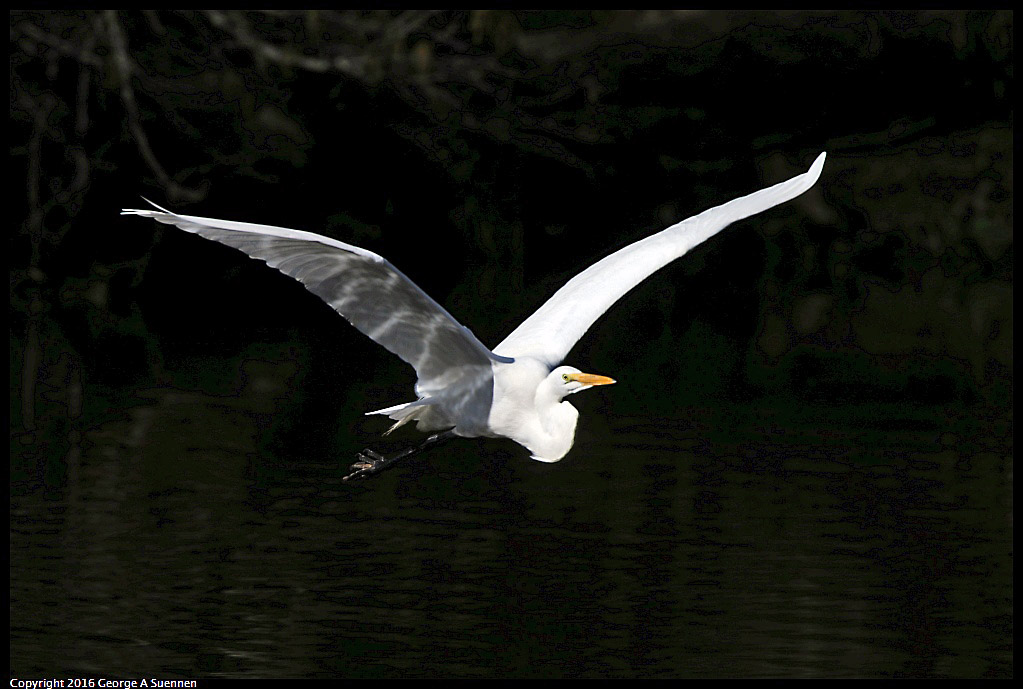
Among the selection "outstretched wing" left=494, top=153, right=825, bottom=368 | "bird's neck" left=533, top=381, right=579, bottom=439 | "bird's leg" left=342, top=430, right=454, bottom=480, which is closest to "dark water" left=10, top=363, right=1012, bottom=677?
"bird's leg" left=342, top=430, right=454, bottom=480

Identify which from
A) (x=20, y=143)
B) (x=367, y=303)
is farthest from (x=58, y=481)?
(x=20, y=143)

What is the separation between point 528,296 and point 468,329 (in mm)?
10516

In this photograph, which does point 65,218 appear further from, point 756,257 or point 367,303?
point 367,303

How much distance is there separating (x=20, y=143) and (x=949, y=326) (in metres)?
9.79

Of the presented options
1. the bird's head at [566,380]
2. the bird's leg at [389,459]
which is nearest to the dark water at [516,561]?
the bird's leg at [389,459]

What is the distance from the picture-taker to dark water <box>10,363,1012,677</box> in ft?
19.9

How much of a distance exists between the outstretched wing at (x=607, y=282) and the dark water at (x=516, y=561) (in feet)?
3.64

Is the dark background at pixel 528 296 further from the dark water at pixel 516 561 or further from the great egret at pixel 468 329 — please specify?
the great egret at pixel 468 329

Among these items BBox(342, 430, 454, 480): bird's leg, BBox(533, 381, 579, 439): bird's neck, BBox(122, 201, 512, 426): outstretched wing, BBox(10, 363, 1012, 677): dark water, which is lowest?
BBox(10, 363, 1012, 677): dark water

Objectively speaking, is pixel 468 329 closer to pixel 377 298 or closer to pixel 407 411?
pixel 407 411

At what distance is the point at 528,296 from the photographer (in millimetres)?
16594

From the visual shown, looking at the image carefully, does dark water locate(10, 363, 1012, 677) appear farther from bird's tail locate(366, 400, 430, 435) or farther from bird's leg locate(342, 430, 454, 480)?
bird's tail locate(366, 400, 430, 435)

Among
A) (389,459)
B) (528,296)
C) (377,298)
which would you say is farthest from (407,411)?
(528,296)

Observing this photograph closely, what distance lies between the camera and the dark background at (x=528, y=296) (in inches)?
294
